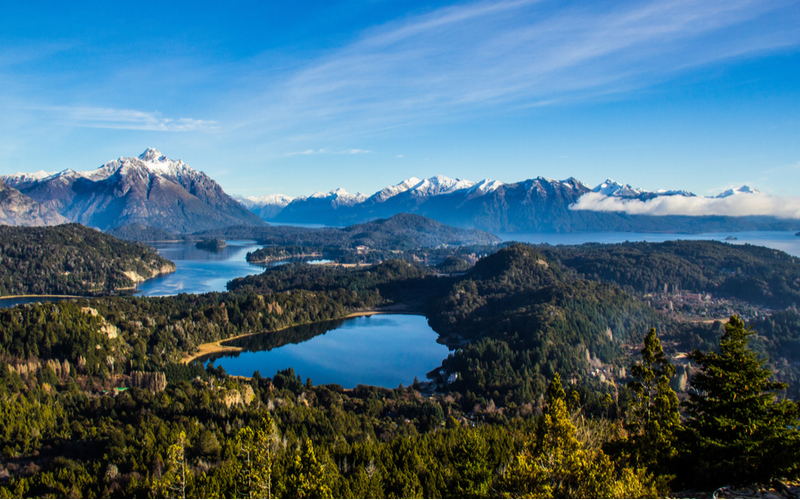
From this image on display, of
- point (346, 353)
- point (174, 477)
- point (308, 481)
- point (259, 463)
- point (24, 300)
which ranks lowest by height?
point (346, 353)

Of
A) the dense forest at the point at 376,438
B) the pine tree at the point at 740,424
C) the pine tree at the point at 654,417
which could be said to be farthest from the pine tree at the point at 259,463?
the pine tree at the point at 740,424

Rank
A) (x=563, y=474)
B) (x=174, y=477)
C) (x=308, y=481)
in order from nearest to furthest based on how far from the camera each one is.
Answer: (x=563, y=474) < (x=308, y=481) < (x=174, y=477)

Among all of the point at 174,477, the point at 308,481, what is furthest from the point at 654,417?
the point at 174,477

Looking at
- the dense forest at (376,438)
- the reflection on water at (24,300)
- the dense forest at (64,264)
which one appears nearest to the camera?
the dense forest at (376,438)

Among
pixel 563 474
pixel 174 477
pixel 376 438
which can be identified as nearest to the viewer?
pixel 563 474

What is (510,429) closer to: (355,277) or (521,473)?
(521,473)

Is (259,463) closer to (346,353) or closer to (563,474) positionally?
(563,474)

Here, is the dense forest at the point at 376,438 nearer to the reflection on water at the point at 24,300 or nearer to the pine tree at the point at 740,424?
the pine tree at the point at 740,424
